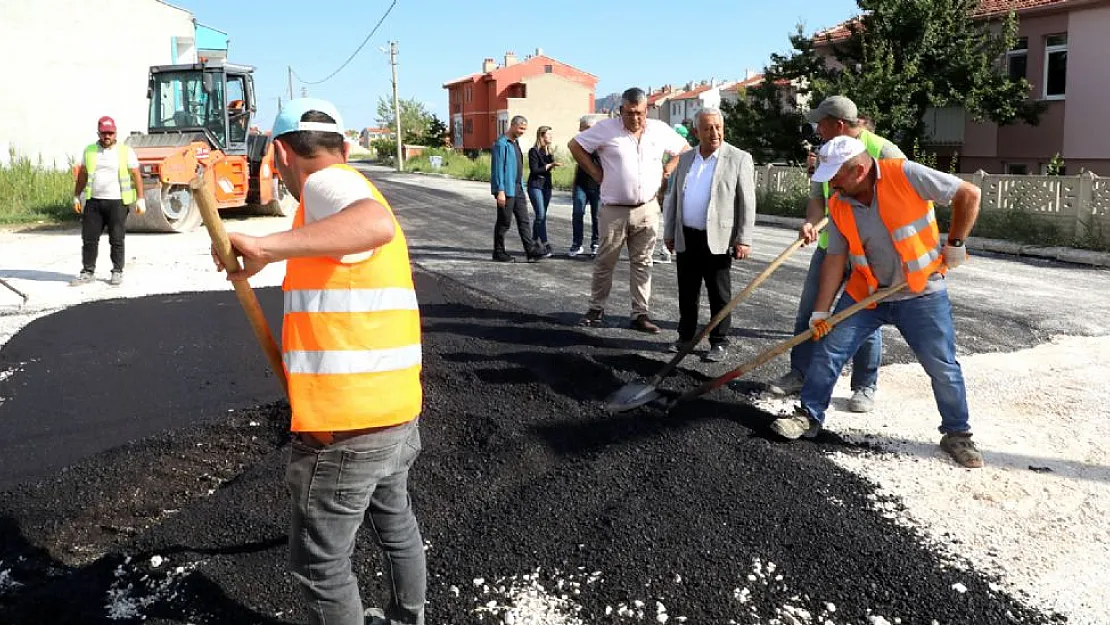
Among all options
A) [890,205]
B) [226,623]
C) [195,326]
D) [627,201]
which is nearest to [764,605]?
[226,623]

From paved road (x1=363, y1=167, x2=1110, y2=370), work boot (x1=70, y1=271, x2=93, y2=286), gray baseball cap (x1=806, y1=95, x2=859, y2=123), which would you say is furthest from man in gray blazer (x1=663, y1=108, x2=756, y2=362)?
work boot (x1=70, y1=271, x2=93, y2=286)

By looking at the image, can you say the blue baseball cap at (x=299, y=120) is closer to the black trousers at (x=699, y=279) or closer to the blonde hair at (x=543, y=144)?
the black trousers at (x=699, y=279)

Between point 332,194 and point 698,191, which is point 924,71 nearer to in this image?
point 698,191

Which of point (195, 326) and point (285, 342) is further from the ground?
point (285, 342)

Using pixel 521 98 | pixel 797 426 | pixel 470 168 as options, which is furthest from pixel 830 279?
pixel 521 98

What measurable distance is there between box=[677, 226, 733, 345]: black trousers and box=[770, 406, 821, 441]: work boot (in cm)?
152

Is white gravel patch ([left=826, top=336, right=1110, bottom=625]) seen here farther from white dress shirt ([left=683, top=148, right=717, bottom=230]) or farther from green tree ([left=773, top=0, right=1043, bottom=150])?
green tree ([left=773, top=0, right=1043, bottom=150])

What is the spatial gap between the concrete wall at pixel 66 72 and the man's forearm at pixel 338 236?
82.2 ft

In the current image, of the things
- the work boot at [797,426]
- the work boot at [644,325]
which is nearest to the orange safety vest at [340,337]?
the work boot at [797,426]

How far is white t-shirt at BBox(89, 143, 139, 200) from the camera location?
29.4 feet

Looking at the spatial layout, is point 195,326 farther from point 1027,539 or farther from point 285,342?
point 1027,539

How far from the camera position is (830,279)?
4.43 m

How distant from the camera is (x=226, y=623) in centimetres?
282

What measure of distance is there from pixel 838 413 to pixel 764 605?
86.7 inches
